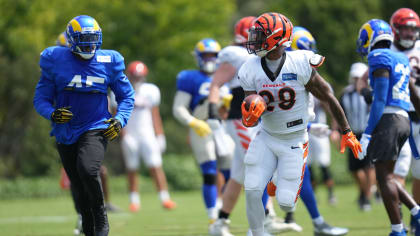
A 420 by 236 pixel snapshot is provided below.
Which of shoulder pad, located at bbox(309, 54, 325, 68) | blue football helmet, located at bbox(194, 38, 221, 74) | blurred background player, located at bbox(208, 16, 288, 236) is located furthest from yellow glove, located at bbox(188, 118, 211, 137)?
shoulder pad, located at bbox(309, 54, 325, 68)

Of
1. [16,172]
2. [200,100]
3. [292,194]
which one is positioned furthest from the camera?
[16,172]

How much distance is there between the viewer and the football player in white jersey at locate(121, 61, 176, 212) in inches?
477

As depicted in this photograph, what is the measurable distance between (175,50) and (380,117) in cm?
2476

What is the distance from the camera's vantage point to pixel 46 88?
5.98m

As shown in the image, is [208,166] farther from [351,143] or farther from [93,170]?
[351,143]

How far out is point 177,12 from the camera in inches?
1208

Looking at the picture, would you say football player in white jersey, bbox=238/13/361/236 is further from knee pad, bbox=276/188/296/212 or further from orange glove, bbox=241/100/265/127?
orange glove, bbox=241/100/265/127

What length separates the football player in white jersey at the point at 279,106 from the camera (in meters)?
5.53

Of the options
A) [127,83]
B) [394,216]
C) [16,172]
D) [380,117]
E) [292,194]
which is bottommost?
[16,172]

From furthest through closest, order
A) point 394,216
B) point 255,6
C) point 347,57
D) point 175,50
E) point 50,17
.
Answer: point 255,6 → point 347,57 → point 175,50 → point 50,17 → point 394,216

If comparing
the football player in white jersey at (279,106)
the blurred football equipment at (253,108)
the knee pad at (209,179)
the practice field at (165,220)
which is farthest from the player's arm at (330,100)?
the knee pad at (209,179)

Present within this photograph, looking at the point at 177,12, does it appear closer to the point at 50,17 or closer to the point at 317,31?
the point at 50,17

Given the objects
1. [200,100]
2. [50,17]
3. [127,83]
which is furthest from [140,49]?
[127,83]

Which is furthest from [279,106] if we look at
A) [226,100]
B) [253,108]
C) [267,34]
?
[226,100]
